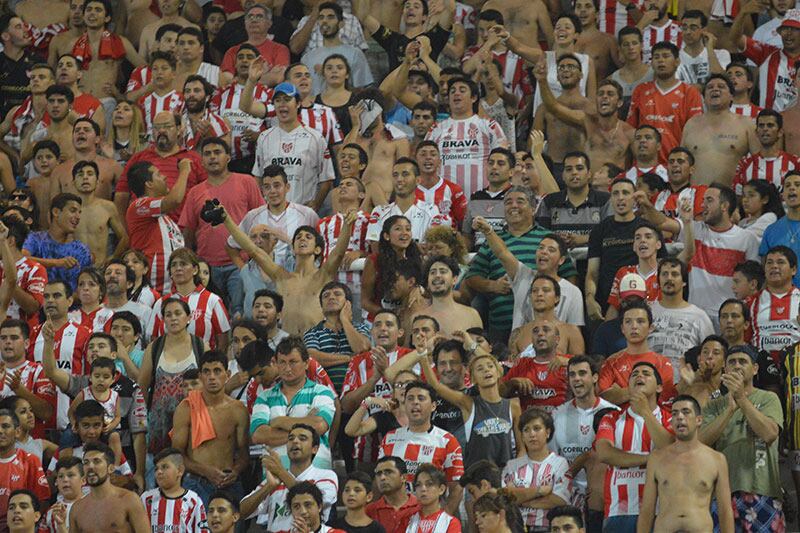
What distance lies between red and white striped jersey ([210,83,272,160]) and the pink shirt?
108cm

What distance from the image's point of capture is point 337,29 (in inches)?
754

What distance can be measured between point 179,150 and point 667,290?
186 inches

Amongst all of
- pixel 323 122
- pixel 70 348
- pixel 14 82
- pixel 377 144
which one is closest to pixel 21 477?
pixel 70 348

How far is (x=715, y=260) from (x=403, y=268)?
240 centimetres

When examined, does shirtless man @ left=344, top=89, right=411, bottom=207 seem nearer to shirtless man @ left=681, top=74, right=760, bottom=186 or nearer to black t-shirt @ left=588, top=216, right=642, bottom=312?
black t-shirt @ left=588, top=216, right=642, bottom=312

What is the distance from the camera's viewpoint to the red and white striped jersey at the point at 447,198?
16.7 m

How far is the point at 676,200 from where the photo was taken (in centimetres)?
1647

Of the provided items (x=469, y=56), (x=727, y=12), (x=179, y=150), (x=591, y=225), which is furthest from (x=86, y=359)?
(x=727, y=12)

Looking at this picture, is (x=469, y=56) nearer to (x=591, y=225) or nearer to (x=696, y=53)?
(x=696, y=53)

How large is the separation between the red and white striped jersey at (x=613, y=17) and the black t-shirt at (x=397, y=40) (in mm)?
Result: 1519

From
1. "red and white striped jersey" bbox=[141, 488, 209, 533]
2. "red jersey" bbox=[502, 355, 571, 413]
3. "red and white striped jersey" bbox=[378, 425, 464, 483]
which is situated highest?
"red jersey" bbox=[502, 355, 571, 413]

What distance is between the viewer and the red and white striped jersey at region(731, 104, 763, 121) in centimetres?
1767

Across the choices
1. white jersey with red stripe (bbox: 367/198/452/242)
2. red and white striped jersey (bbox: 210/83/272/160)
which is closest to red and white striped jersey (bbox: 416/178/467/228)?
white jersey with red stripe (bbox: 367/198/452/242)

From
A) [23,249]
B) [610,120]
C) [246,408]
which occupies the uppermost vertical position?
[610,120]
